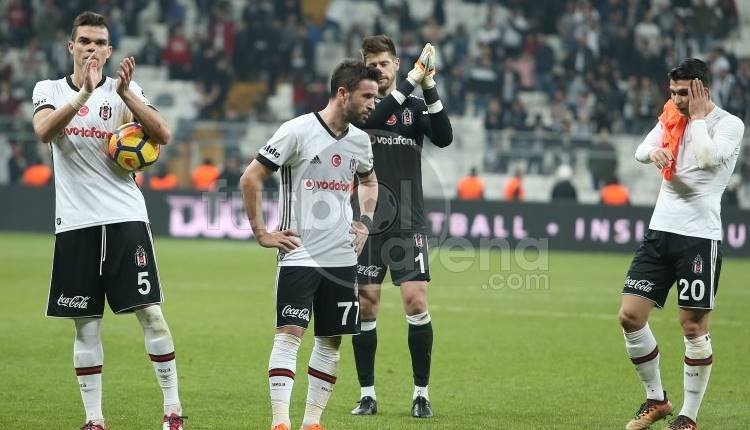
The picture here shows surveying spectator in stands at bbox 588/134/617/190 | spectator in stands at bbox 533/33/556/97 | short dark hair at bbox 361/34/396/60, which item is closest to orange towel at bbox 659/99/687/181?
short dark hair at bbox 361/34/396/60

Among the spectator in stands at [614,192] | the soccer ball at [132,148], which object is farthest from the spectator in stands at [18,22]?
the soccer ball at [132,148]

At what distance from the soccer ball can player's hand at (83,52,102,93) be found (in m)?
0.34

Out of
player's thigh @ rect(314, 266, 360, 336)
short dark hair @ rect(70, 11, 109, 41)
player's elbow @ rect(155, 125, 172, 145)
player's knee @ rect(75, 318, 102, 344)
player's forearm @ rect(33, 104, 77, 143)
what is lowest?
player's knee @ rect(75, 318, 102, 344)

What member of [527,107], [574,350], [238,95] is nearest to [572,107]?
[527,107]

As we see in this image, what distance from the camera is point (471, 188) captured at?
23.4m

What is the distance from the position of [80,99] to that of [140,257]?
1.02 m

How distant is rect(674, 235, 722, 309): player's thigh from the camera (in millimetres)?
7598

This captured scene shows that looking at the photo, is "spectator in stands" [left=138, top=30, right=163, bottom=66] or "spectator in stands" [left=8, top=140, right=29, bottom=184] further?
"spectator in stands" [left=138, top=30, right=163, bottom=66]

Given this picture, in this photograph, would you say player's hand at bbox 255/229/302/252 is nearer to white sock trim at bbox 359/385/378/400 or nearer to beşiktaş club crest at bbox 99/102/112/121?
beşiktaş club crest at bbox 99/102/112/121

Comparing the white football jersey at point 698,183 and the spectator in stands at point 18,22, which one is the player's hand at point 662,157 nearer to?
the white football jersey at point 698,183

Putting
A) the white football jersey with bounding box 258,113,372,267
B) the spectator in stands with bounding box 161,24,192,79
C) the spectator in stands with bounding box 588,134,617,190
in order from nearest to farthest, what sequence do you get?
the white football jersey with bounding box 258,113,372,267 < the spectator in stands with bounding box 588,134,617,190 < the spectator in stands with bounding box 161,24,192,79

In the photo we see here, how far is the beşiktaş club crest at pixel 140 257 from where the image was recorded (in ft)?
23.2

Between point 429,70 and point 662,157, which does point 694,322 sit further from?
point 429,70

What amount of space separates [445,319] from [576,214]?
9.35m
